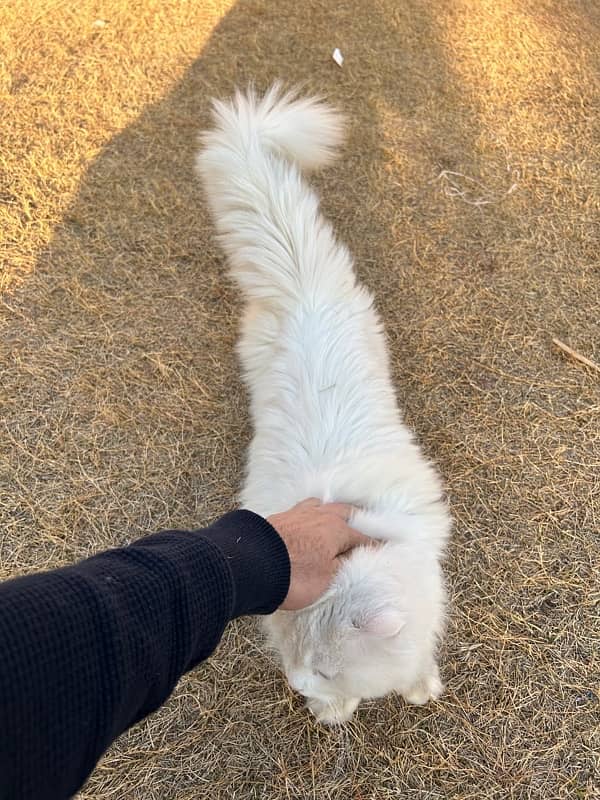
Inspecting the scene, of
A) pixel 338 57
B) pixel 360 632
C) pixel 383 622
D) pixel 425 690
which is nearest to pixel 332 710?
pixel 425 690

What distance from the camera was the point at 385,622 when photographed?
4.57ft

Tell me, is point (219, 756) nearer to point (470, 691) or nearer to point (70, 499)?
point (470, 691)

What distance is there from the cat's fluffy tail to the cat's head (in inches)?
42.9

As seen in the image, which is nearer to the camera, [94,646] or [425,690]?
[94,646]

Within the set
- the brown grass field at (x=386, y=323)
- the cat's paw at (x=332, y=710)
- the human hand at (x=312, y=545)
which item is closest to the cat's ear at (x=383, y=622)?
the human hand at (x=312, y=545)

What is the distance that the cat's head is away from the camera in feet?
4.84

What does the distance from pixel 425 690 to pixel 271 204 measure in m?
1.90

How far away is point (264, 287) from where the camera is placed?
2271 mm

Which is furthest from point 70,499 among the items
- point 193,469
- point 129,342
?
point 129,342

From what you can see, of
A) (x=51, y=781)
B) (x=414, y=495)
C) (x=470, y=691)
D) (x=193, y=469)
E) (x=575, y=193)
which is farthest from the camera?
(x=575, y=193)

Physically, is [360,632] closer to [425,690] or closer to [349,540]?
[349,540]

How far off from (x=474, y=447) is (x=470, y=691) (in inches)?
38.9

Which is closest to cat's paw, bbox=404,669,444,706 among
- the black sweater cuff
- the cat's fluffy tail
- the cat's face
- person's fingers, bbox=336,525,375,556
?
the cat's face

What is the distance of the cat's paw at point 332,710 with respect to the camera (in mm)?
1854
